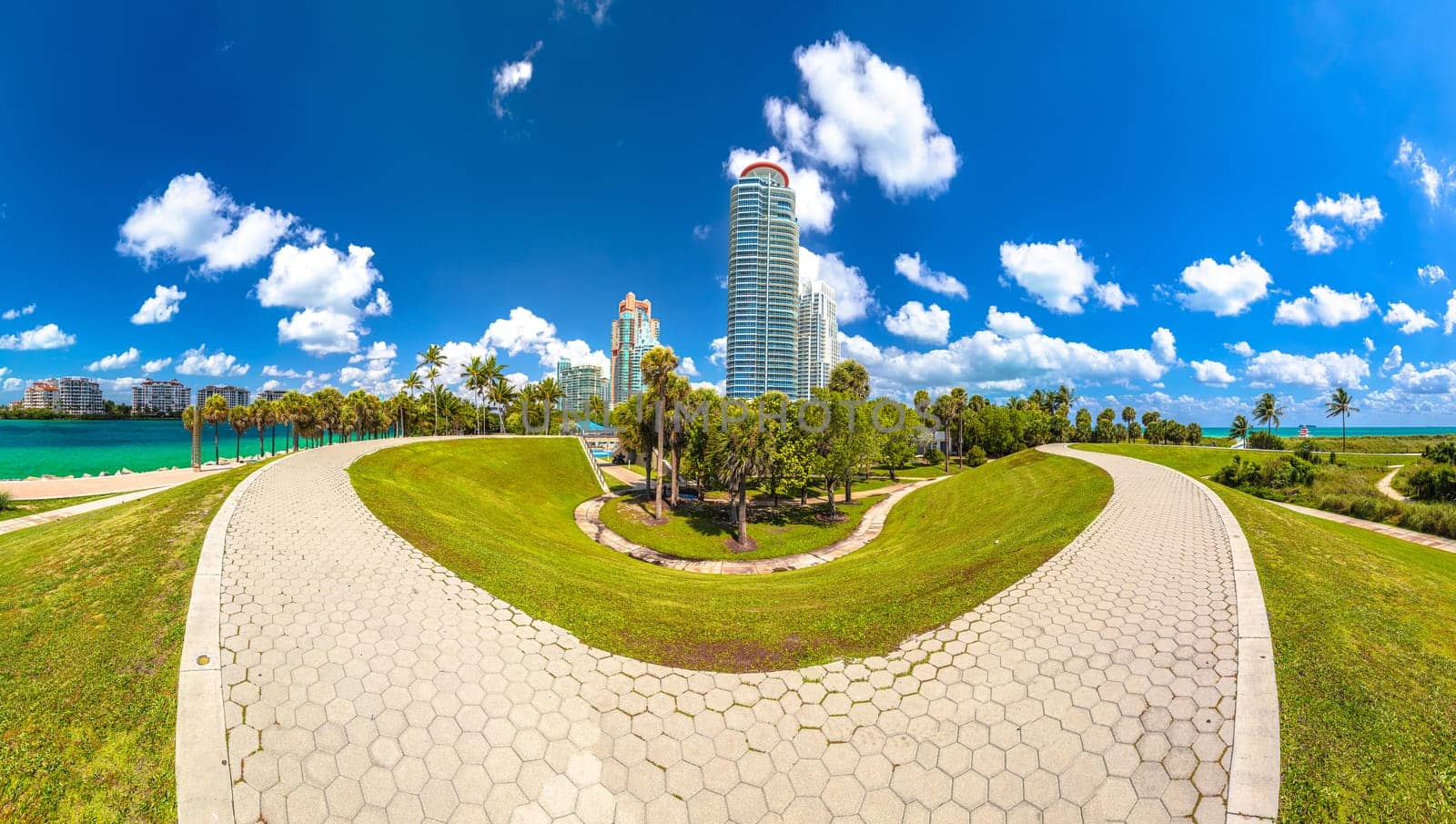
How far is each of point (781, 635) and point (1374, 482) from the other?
50.2 meters

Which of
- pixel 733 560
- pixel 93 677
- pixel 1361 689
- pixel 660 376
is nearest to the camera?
pixel 93 677

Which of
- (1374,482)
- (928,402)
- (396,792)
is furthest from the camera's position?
(928,402)

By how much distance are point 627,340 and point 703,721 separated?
182 m

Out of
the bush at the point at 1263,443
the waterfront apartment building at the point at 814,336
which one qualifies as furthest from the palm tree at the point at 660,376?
the waterfront apartment building at the point at 814,336

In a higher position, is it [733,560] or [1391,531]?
[1391,531]

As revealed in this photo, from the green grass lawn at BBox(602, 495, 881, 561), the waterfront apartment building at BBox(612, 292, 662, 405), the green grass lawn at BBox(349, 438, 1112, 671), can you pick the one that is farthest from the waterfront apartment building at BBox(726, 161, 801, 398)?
the green grass lawn at BBox(349, 438, 1112, 671)

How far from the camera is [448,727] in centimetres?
455

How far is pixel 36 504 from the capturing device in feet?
72.3

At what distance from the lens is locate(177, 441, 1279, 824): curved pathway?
13.2 feet

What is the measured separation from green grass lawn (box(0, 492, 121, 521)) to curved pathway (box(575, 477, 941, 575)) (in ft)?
72.8

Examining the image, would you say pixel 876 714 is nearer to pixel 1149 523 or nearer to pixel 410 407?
pixel 1149 523

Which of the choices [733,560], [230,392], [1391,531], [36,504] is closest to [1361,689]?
[733,560]

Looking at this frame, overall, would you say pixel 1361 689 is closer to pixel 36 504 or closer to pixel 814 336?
pixel 36 504

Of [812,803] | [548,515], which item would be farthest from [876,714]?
[548,515]
